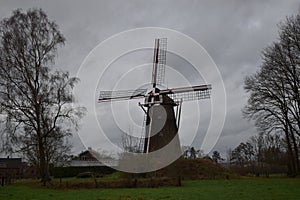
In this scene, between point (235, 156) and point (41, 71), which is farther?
point (235, 156)

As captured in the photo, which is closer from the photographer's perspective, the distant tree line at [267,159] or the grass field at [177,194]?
the grass field at [177,194]

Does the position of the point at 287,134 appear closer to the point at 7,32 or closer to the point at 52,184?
the point at 52,184

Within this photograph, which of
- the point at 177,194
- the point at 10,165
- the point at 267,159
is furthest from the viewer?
the point at 10,165

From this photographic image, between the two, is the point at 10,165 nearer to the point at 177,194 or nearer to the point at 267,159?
the point at 267,159

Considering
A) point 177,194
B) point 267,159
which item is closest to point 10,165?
point 267,159

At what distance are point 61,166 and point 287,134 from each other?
3074 cm

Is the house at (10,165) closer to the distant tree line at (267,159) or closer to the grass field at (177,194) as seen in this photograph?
the distant tree line at (267,159)

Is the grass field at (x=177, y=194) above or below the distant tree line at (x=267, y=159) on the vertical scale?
below

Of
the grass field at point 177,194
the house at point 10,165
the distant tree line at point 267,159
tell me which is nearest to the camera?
the grass field at point 177,194

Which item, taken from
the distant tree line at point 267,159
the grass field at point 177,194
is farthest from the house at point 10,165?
the grass field at point 177,194

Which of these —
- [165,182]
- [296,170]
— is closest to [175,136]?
[165,182]

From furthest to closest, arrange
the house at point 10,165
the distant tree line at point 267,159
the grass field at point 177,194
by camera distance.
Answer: the house at point 10,165 < the distant tree line at point 267,159 < the grass field at point 177,194

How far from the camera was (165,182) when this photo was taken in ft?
84.9

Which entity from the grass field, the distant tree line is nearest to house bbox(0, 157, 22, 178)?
the distant tree line
